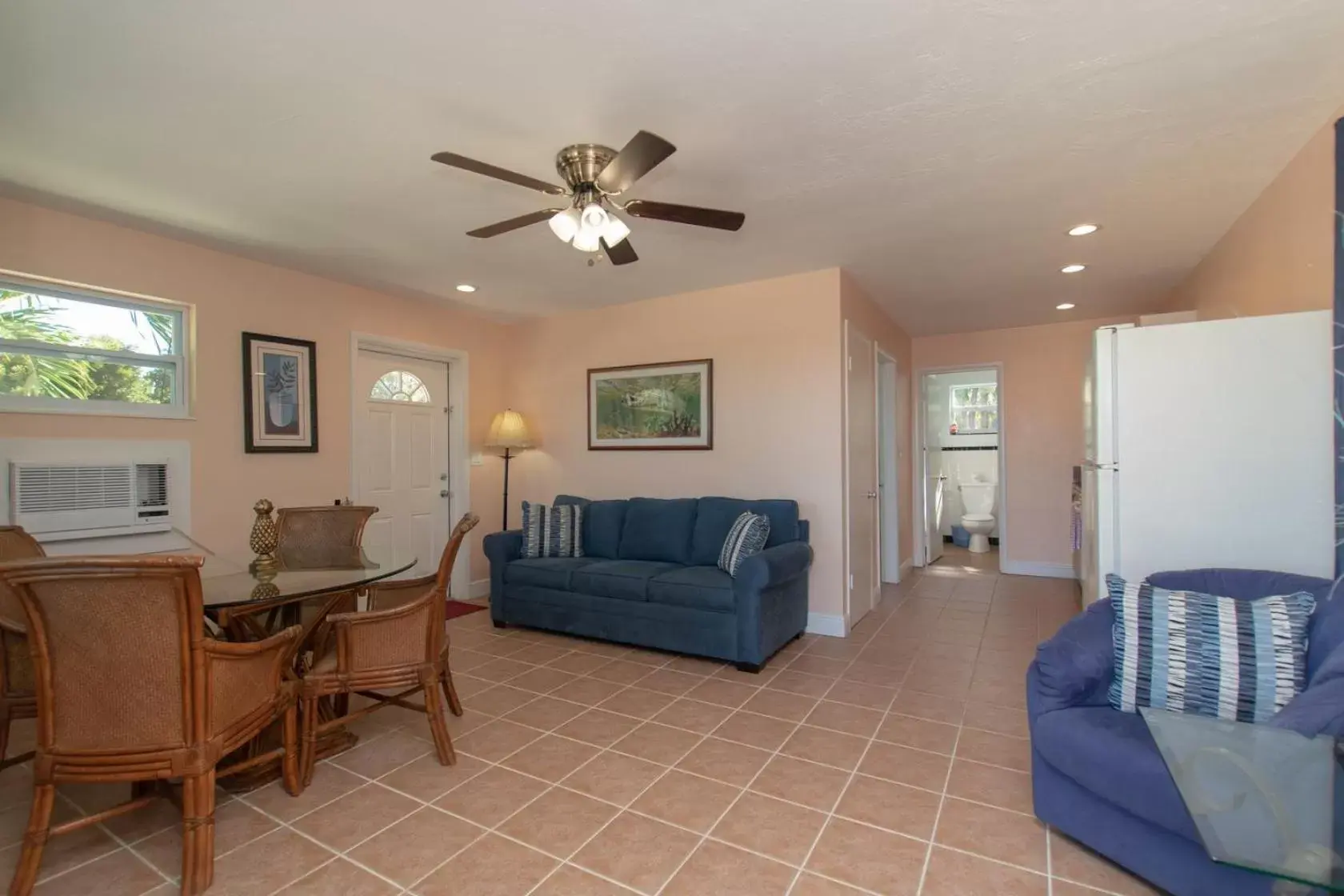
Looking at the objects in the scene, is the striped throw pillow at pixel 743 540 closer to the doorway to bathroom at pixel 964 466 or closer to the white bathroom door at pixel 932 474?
the white bathroom door at pixel 932 474

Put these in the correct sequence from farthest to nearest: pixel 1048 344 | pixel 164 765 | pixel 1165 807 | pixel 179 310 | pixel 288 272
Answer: pixel 1048 344 < pixel 288 272 < pixel 179 310 < pixel 164 765 < pixel 1165 807

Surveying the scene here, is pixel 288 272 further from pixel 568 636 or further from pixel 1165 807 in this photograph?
pixel 1165 807

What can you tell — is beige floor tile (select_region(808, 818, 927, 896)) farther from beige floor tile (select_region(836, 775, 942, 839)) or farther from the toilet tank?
the toilet tank

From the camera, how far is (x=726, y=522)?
408 cm

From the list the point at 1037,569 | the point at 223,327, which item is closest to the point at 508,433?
→ the point at 223,327

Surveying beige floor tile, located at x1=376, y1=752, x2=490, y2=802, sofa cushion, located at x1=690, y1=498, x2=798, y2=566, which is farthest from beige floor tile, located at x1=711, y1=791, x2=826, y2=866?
sofa cushion, located at x1=690, y1=498, x2=798, y2=566

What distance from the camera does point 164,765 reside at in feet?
5.53

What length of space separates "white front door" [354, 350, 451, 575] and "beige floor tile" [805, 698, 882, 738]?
2894mm

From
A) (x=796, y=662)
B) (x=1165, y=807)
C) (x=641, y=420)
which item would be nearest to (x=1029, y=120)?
(x=1165, y=807)

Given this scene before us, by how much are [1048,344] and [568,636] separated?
498cm

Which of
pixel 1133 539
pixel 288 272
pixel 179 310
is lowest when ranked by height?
pixel 1133 539

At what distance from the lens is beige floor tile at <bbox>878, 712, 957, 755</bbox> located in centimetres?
256

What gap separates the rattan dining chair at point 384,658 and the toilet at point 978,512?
648 cm

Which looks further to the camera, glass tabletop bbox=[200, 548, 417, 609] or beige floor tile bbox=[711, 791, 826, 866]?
glass tabletop bbox=[200, 548, 417, 609]
